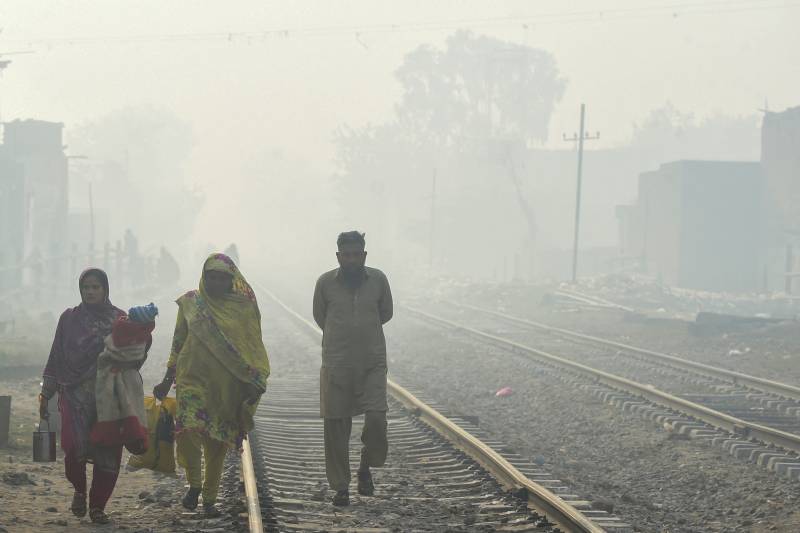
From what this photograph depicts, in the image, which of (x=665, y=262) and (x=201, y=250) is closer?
(x=665, y=262)

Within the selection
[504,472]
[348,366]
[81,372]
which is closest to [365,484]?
[348,366]

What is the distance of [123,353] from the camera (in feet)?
21.2

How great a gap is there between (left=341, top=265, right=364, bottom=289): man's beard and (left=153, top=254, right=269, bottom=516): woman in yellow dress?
704mm

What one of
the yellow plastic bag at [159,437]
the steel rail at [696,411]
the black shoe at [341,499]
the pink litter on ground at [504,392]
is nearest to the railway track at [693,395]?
the steel rail at [696,411]

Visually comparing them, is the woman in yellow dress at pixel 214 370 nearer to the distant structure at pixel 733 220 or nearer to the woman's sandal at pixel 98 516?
the woman's sandal at pixel 98 516

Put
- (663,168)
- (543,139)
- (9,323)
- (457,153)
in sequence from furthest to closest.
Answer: (543,139)
(457,153)
(663,168)
(9,323)

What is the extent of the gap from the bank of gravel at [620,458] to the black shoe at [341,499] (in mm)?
1891

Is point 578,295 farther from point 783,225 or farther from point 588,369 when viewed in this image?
point 588,369

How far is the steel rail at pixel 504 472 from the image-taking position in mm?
6479

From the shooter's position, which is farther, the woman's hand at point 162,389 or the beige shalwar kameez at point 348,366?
the beige shalwar kameez at point 348,366

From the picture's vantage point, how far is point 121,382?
6465 millimetres

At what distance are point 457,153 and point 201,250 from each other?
2281 cm

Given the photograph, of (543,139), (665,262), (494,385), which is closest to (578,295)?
(665,262)

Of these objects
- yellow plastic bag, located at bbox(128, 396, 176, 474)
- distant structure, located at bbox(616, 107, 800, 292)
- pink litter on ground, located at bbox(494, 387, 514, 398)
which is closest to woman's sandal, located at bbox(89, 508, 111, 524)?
yellow plastic bag, located at bbox(128, 396, 176, 474)
